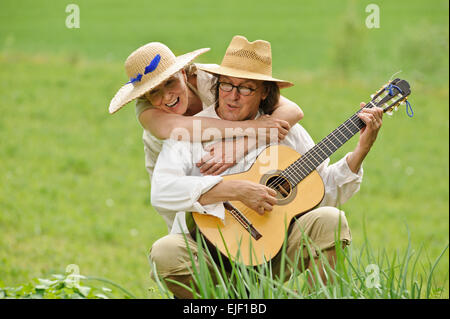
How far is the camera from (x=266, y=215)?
325 cm

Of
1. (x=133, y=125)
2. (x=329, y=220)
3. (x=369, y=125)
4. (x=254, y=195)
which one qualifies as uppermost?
(x=133, y=125)

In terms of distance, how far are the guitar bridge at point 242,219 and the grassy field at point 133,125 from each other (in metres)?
0.57

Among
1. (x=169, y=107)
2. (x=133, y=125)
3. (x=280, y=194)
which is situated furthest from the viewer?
(x=133, y=125)

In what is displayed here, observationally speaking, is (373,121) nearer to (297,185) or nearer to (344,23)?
Result: (297,185)

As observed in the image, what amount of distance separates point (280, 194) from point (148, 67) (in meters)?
0.94

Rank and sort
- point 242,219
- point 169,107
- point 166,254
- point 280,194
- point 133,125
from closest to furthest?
point 166,254 → point 242,219 → point 280,194 → point 169,107 → point 133,125

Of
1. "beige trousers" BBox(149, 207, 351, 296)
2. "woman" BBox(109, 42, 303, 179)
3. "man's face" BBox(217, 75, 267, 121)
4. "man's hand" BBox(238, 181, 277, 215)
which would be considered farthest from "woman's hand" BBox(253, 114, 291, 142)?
"beige trousers" BBox(149, 207, 351, 296)

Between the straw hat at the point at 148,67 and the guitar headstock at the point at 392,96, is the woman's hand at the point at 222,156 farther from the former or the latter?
the guitar headstock at the point at 392,96

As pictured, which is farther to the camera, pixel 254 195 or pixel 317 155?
pixel 317 155

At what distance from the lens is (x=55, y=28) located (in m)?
17.7

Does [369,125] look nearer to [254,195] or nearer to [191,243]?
[254,195]

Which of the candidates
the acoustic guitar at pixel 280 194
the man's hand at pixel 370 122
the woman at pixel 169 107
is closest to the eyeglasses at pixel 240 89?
the woman at pixel 169 107

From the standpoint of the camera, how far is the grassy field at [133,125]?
706cm

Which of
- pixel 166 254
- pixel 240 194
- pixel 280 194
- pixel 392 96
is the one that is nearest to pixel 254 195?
pixel 240 194
